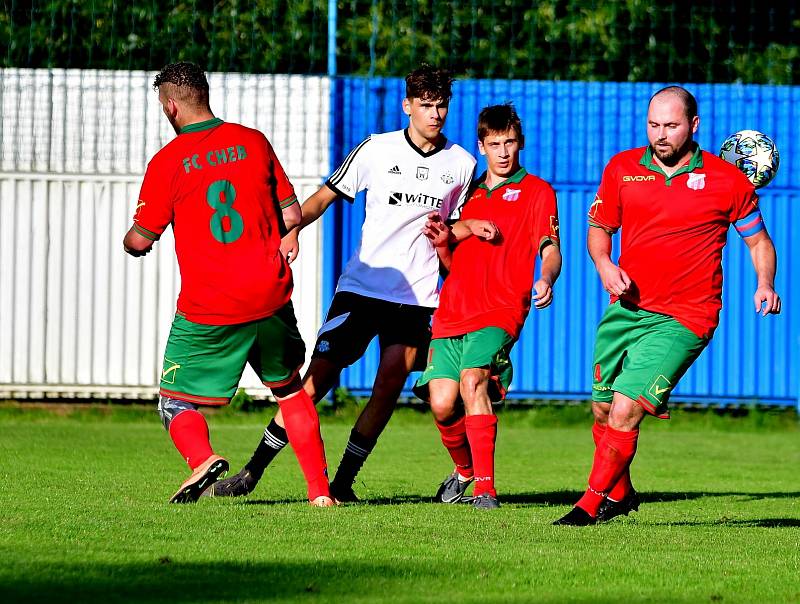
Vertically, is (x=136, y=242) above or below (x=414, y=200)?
below

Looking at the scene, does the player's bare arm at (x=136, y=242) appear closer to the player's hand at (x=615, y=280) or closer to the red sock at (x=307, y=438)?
the red sock at (x=307, y=438)

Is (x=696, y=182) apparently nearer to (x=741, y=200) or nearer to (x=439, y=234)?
(x=741, y=200)

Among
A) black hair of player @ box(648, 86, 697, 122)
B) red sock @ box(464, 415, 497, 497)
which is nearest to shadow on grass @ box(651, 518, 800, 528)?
red sock @ box(464, 415, 497, 497)

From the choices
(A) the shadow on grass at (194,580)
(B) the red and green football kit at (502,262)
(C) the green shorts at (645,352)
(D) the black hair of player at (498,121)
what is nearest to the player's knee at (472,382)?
(B) the red and green football kit at (502,262)

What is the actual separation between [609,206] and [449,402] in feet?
4.93

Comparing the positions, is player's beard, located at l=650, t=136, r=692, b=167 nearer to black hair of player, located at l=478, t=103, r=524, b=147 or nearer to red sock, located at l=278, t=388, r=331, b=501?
black hair of player, located at l=478, t=103, r=524, b=147

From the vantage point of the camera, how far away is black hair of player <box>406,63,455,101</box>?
7934 millimetres

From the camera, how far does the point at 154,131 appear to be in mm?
14594

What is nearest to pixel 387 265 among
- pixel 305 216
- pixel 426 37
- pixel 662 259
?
pixel 305 216

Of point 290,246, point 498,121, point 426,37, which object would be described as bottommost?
point 290,246

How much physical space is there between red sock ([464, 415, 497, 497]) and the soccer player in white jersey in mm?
601

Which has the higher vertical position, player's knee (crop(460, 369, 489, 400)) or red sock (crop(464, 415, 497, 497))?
player's knee (crop(460, 369, 489, 400))

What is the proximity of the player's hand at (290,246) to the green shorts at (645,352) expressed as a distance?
1.53 metres

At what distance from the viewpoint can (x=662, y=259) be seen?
Answer: 709cm
